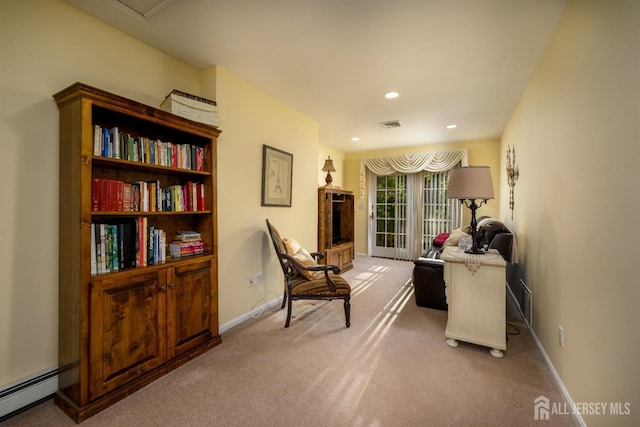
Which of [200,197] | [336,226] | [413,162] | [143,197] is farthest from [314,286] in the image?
[413,162]

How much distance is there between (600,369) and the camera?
4.31 feet

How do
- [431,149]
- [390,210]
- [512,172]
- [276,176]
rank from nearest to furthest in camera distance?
[276,176] → [512,172] → [431,149] → [390,210]

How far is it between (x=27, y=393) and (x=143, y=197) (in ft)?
4.41

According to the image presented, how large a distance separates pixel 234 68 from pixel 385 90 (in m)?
1.63

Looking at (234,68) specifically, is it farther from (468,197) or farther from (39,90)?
(468,197)

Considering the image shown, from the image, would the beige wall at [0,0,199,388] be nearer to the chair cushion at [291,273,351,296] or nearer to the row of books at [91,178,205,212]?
the row of books at [91,178,205,212]

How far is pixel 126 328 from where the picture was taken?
1.75 metres

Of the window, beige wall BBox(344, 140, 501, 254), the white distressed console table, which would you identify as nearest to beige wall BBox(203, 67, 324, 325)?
the white distressed console table

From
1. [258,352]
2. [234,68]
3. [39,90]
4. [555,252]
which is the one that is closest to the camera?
[39,90]

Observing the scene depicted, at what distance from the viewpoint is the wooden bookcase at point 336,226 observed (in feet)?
14.0

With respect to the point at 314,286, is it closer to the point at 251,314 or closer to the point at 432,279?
the point at 251,314

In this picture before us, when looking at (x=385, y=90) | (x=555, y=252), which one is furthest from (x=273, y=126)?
(x=555, y=252)

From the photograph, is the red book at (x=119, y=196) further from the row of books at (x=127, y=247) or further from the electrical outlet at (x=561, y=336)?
the electrical outlet at (x=561, y=336)

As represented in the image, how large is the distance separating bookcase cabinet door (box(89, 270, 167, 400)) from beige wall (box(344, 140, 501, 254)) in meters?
5.07
